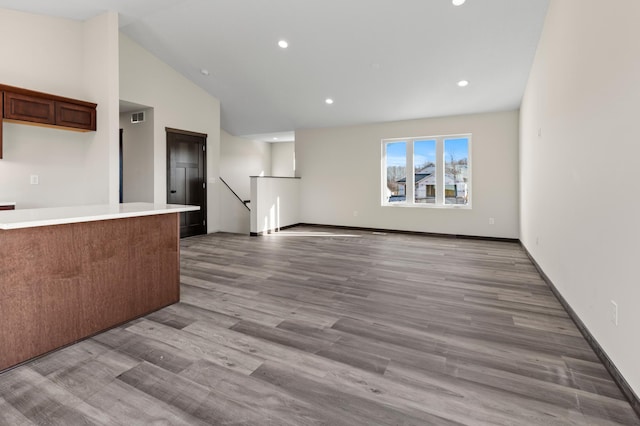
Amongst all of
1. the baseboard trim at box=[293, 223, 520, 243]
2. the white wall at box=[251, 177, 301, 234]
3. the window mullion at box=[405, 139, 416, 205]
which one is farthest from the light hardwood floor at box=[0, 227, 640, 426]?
the window mullion at box=[405, 139, 416, 205]

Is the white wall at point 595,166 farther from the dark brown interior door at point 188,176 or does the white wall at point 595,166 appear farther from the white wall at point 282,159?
the white wall at point 282,159

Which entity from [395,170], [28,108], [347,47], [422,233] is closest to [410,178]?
[395,170]

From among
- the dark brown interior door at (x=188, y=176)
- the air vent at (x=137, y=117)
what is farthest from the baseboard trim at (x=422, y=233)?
the air vent at (x=137, y=117)

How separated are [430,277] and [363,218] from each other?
4.01m

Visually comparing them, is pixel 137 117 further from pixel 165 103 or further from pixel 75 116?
pixel 75 116

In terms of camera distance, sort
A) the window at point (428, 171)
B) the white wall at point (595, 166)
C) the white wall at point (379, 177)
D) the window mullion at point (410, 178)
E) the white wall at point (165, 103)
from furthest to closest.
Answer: the window mullion at point (410, 178) → the window at point (428, 171) → the white wall at point (379, 177) → the white wall at point (165, 103) → the white wall at point (595, 166)

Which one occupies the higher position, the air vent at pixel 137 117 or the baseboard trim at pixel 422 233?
the air vent at pixel 137 117

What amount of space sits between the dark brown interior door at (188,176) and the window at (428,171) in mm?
4017

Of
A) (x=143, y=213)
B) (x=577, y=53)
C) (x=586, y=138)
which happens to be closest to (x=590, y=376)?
(x=586, y=138)

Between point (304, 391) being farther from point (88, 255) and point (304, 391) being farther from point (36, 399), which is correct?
point (88, 255)

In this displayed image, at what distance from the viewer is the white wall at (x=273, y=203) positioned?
702 centimetres

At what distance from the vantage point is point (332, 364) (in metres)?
1.98

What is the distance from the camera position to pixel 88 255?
2316 millimetres

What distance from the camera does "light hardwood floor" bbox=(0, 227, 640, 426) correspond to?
1552 millimetres
